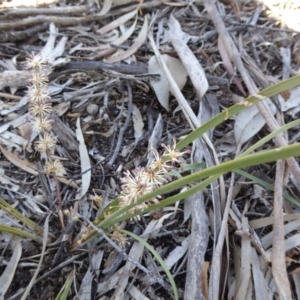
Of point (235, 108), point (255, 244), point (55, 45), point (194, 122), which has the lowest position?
point (255, 244)

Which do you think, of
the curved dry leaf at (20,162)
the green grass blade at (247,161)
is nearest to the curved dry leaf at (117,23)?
the curved dry leaf at (20,162)

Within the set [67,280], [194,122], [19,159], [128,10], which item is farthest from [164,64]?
[67,280]

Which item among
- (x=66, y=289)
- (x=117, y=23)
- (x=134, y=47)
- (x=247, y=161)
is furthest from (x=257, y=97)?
(x=117, y=23)

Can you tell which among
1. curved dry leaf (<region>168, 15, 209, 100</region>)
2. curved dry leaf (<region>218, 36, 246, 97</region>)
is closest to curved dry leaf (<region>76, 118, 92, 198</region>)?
curved dry leaf (<region>168, 15, 209, 100</region>)

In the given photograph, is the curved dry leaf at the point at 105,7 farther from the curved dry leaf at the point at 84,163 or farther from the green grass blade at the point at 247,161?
the green grass blade at the point at 247,161

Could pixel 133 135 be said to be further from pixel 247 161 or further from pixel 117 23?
pixel 247 161

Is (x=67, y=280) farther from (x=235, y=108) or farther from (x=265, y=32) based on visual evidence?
(x=265, y=32)
